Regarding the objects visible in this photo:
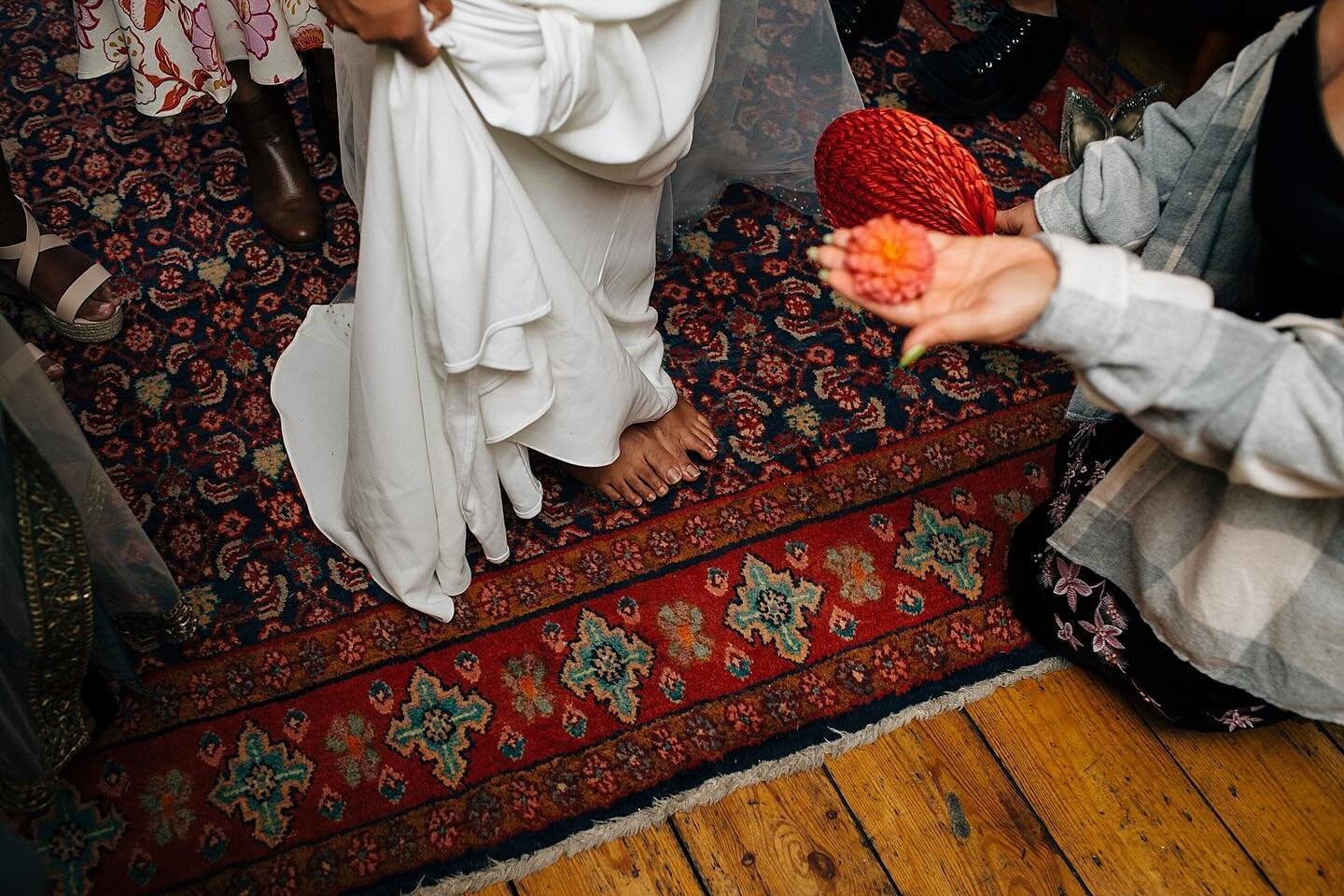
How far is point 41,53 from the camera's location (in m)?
2.03

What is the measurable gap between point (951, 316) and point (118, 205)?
1.64 m

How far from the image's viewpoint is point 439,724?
1.23 metres

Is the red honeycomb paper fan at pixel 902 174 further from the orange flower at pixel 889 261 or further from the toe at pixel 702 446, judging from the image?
the toe at pixel 702 446

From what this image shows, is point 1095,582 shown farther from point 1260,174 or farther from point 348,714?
point 348,714

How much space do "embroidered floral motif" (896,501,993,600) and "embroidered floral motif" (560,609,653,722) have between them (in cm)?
40

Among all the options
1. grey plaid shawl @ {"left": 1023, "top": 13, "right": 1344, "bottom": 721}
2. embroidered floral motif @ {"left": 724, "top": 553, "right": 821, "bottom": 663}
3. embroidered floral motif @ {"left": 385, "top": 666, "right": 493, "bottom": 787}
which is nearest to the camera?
grey plaid shawl @ {"left": 1023, "top": 13, "right": 1344, "bottom": 721}

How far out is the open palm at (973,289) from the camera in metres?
0.72

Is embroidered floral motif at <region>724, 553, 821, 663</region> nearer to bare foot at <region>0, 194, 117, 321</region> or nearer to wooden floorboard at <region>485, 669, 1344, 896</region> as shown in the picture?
wooden floorboard at <region>485, 669, 1344, 896</region>

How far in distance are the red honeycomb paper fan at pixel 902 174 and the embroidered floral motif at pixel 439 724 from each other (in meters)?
0.75

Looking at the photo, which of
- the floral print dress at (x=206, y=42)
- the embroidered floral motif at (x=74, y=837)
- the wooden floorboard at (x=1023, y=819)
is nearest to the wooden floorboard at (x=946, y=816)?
the wooden floorboard at (x=1023, y=819)

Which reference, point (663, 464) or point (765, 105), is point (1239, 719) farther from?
point (765, 105)

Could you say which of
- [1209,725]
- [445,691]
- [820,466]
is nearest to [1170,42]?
[820,466]

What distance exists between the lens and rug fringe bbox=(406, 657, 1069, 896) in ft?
3.67

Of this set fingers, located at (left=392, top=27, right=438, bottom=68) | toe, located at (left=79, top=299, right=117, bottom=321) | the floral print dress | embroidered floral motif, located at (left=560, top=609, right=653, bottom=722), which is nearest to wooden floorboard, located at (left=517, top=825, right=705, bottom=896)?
embroidered floral motif, located at (left=560, top=609, right=653, bottom=722)
